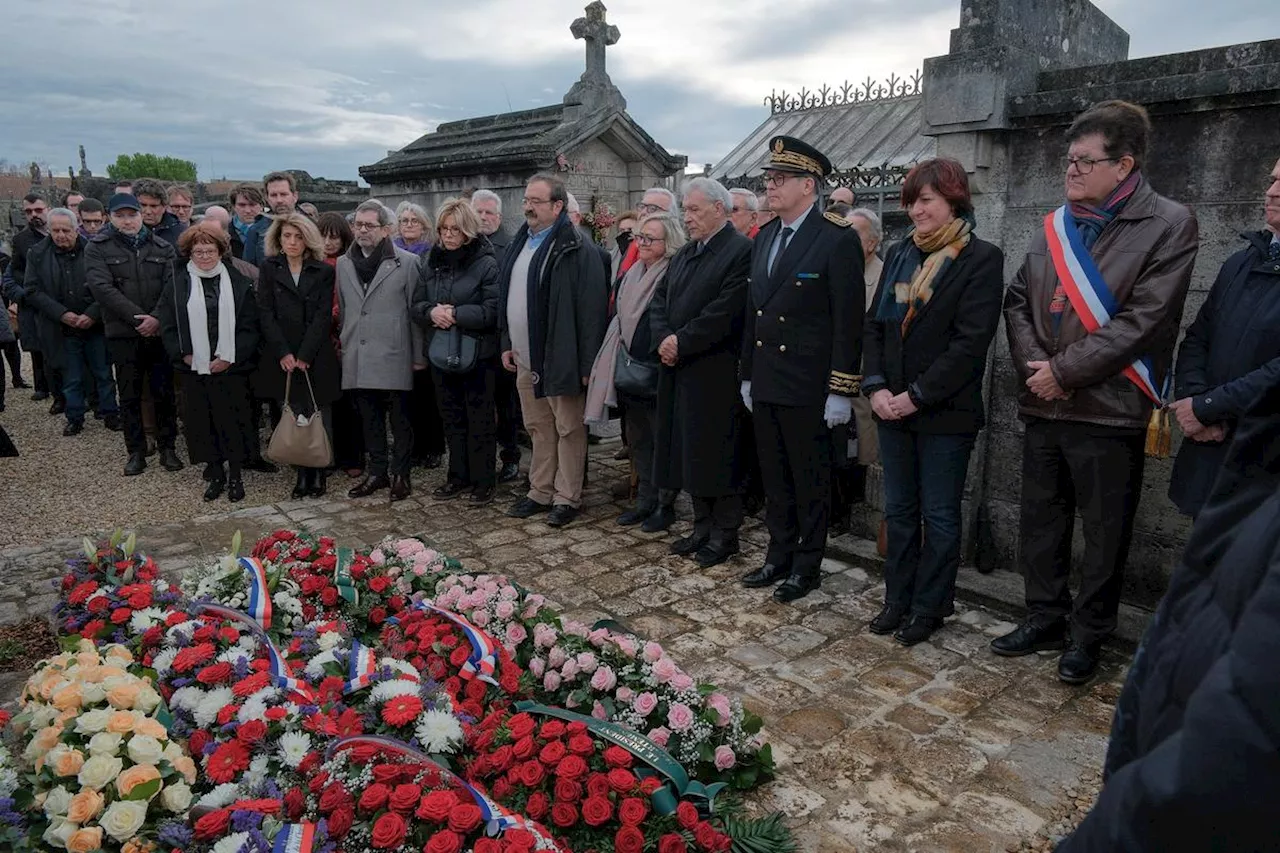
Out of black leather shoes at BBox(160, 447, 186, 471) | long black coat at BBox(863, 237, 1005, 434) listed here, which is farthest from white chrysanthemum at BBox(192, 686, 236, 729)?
black leather shoes at BBox(160, 447, 186, 471)

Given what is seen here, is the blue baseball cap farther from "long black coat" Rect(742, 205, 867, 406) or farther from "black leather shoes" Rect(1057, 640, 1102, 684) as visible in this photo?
"black leather shoes" Rect(1057, 640, 1102, 684)

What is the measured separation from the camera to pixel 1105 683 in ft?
12.6

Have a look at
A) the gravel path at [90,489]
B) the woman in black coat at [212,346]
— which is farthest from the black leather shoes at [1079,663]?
the woman in black coat at [212,346]

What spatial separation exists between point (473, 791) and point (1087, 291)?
305 cm

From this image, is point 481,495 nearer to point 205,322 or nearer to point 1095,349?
point 205,322

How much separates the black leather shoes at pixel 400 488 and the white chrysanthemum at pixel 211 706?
12.5ft

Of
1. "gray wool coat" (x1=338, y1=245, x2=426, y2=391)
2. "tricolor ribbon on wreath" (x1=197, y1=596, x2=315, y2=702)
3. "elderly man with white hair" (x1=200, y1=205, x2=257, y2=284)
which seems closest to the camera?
"tricolor ribbon on wreath" (x1=197, y1=596, x2=315, y2=702)

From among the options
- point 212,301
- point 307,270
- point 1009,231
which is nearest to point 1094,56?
point 1009,231

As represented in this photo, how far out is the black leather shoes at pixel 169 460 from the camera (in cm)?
757

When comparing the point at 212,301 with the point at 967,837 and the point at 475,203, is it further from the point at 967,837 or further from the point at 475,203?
the point at 967,837

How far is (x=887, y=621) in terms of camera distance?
4.37 metres

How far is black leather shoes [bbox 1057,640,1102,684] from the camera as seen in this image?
150 inches

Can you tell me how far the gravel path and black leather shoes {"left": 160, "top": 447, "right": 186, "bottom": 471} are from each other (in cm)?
7

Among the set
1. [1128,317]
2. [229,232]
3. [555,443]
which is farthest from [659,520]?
[229,232]
